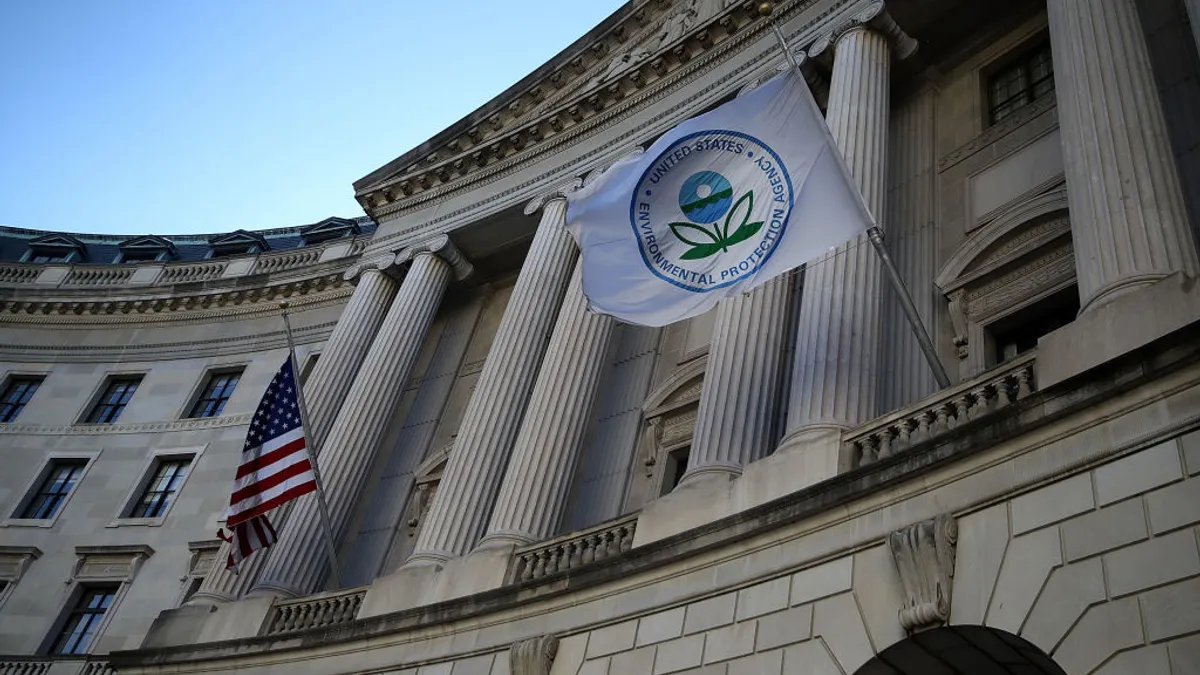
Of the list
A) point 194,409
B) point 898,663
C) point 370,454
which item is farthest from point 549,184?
point 898,663

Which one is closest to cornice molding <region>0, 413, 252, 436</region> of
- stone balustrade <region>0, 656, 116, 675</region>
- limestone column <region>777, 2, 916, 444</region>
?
stone balustrade <region>0, 656, 116, 675</region>

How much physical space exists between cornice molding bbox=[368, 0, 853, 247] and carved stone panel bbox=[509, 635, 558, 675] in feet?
41.9

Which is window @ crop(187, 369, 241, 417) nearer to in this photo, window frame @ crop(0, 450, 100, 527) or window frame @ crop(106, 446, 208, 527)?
window frame @ crop(106, 446, 208, 527)

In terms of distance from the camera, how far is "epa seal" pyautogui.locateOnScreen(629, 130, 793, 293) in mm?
14523

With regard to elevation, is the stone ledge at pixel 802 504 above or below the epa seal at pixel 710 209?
below

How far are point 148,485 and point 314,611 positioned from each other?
1430 centimetres

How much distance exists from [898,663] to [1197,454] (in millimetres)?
3694

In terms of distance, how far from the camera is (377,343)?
86.3 feet

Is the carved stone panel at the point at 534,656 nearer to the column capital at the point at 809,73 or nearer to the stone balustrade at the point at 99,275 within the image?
the column capital at the point at 809,73

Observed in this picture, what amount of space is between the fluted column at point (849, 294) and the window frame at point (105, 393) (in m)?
25.2

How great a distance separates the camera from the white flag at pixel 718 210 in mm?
14281

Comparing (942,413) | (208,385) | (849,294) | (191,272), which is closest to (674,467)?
(849,294)

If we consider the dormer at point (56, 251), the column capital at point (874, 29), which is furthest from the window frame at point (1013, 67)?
the dormer at point (56, 251)

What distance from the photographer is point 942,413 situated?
508 inches
